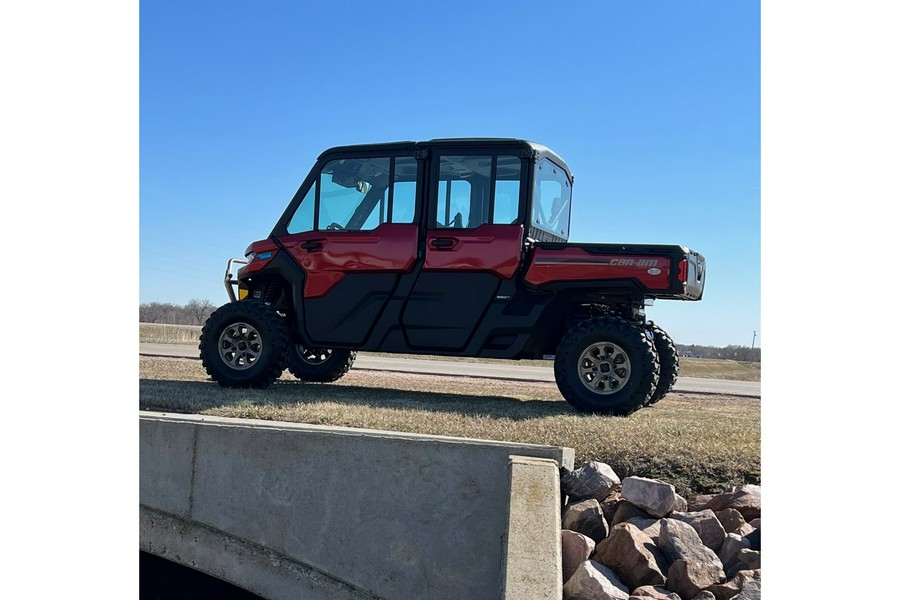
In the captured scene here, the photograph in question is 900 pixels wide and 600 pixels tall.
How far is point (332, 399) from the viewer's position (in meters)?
6.65

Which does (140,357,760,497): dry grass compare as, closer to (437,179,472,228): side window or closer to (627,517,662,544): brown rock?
(627,517,662,544): brown rock

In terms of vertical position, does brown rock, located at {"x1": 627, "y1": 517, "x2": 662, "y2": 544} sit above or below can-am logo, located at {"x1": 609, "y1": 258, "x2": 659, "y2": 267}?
below

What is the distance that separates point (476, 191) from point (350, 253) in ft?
4.30

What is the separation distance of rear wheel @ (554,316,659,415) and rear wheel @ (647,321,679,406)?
0.61 m

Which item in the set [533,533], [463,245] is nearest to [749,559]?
[533,533]

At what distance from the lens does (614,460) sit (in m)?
4.89

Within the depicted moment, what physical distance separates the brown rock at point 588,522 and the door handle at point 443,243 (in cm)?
312

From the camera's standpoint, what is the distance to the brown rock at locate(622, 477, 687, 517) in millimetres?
4371

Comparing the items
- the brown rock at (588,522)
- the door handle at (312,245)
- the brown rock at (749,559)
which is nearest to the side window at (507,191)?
the door handle at (312,245)

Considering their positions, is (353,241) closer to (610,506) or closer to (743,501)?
(610,506)

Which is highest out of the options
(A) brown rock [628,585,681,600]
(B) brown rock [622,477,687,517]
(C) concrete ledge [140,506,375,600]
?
(B) brown rock [622,477,687,517]

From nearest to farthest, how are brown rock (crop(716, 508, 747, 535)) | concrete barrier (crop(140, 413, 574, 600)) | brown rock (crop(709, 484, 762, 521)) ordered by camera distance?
brown rock (crop(716, 508, 747, 535)), brown rock (crop(709, 484, 762, 521)), concrete barrier (crop(140, 413, 574, 600))

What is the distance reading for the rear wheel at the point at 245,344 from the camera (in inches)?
286

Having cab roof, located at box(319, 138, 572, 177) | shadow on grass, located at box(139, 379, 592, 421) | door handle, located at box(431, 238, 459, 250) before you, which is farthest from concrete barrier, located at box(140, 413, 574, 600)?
cab roof, located at box(319, 138, 572, 177)
